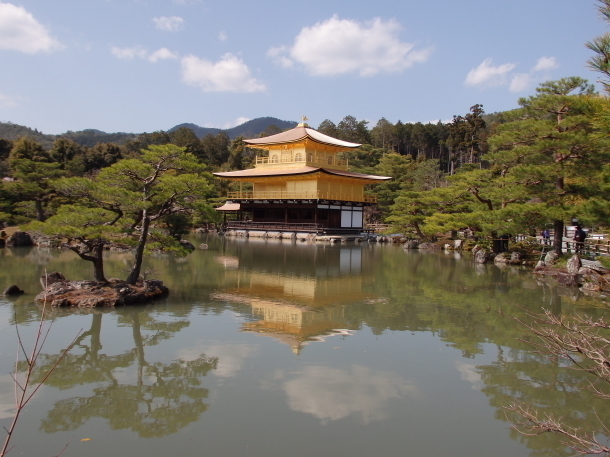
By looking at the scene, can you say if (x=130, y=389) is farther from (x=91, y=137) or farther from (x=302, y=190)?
(x=91, y=137)

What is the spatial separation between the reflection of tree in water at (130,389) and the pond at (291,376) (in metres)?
0.02

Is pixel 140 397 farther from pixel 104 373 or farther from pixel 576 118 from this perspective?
pixel 576 118

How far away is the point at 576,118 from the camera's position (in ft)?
43.5

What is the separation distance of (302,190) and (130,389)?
26230mm

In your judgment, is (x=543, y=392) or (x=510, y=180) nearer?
(x=543, y=392)

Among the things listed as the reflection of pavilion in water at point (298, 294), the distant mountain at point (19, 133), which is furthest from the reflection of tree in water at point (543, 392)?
the distant mountain at point (19, 133)

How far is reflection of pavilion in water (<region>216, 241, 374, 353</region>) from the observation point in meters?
7.40

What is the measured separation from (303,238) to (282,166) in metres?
8.03

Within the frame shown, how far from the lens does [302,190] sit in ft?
101

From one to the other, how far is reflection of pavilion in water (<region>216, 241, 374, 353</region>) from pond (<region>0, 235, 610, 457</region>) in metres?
0.06

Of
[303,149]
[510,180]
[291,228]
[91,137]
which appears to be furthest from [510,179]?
[91,137]

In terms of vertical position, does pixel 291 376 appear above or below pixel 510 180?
below

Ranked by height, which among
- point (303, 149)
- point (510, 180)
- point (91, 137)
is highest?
point (91, 137)

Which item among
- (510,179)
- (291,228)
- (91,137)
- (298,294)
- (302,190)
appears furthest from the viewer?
(91,137)
